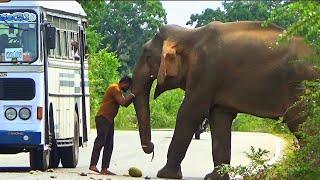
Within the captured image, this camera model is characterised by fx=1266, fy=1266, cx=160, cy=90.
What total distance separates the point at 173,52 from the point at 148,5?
272 ft

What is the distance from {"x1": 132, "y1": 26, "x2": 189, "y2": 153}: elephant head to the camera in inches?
837

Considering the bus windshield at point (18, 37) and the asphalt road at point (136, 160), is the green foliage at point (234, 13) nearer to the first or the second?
the asphalt road at point (136, 160)

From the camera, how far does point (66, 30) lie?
24.1m

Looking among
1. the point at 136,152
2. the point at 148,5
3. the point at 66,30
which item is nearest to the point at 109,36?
the point at 148,5

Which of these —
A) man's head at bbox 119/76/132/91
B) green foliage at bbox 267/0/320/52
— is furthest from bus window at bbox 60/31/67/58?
green foliage at bbox 267/0/320/52

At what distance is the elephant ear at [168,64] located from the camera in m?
21.2

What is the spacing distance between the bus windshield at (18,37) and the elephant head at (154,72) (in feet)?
6.12

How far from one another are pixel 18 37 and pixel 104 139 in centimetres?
227

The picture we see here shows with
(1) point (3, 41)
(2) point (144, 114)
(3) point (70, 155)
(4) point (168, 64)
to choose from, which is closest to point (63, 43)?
(3) point (70, 155)

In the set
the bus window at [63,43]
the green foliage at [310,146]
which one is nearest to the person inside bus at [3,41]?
the bus window at [63,43]

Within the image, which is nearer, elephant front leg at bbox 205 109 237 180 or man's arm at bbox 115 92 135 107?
elephant front leg at bbox 205 109 237 180

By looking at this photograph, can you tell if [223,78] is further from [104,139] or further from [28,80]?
[28,80]

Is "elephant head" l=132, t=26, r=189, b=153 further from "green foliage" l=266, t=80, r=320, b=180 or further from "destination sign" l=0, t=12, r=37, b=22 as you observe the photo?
"green foliage" l=266, t=80, r=320, b=180

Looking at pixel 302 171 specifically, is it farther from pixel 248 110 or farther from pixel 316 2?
pixel 248 110
